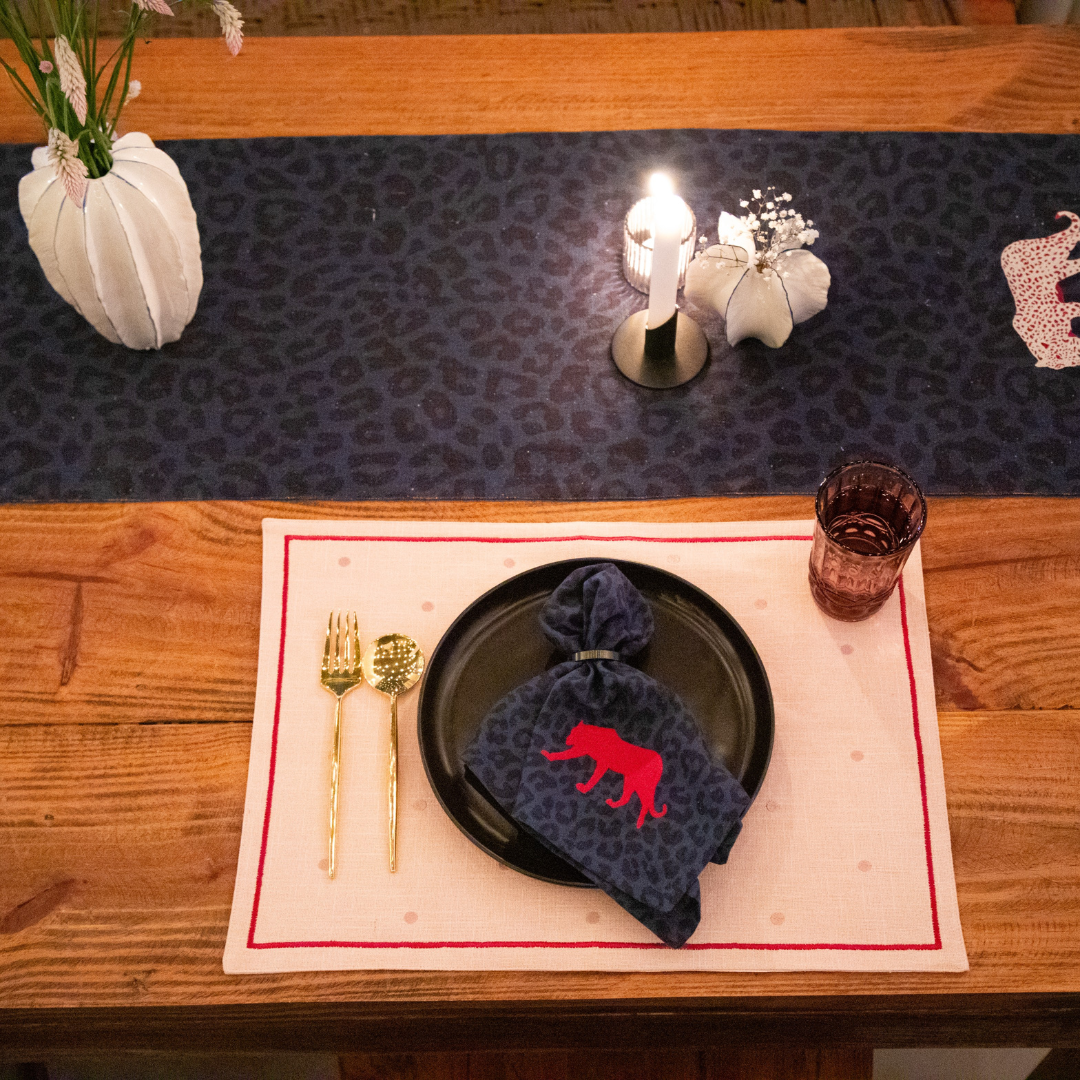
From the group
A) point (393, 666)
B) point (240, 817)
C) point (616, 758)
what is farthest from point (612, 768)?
point (240, 817)

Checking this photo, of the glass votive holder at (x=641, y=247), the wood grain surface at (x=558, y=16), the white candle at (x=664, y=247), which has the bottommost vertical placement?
the white candle at (x=664, y=247)

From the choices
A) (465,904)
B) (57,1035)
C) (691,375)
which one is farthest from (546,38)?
(57,1035)

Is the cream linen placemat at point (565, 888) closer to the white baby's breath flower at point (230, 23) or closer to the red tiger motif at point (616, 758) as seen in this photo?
the red tiger motif at point (616, 758)

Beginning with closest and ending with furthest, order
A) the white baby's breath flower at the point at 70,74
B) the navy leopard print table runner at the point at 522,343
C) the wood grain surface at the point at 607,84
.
→ the white baby's breath flower at the point at 70,74 → the navy leopard print table runner at the point at 522,343 → the wood grain surface at the point at 607,84

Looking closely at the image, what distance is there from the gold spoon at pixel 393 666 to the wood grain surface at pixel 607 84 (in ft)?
2.00

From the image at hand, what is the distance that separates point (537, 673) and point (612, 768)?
4.2 inches

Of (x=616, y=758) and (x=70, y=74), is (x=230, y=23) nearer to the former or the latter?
(x=70, y=74)

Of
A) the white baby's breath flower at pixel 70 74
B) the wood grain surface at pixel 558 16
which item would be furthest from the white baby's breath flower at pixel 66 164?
the wood grain surface at pixel 558 16

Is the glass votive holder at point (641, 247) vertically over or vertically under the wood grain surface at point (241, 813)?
over

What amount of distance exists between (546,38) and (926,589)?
2.48 feet

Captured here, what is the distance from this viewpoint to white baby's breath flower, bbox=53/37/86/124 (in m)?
0.71

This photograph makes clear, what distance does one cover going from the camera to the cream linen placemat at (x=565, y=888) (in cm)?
79

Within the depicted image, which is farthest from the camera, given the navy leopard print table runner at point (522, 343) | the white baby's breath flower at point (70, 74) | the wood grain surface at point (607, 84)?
the wood grain surface at point (607, 84)

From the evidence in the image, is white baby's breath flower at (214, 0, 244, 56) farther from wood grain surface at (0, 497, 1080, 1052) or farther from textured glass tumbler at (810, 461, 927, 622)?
textured glass tumbler at (810, 461, 927, 622)
